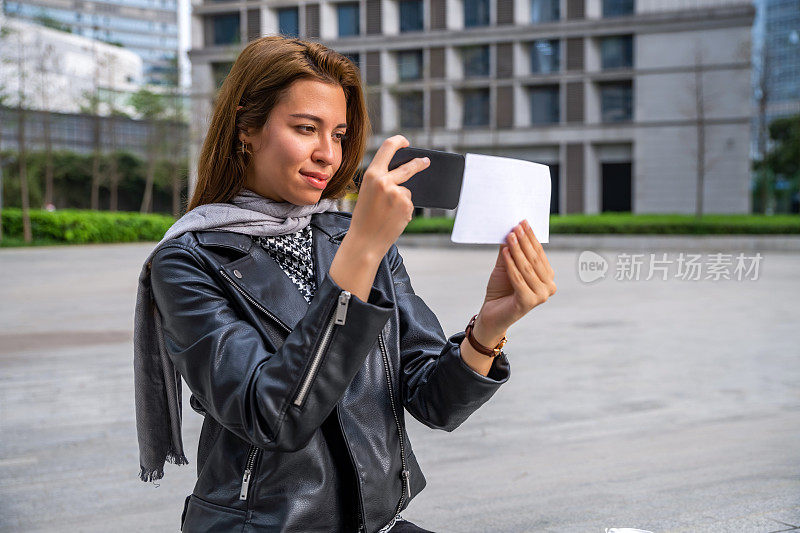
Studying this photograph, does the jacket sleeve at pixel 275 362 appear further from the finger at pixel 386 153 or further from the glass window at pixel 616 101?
the glass window at pixel 616 101

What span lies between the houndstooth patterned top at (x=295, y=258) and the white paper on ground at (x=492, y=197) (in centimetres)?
39

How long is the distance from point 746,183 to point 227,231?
38945 millimetres

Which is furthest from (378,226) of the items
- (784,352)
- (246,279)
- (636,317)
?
(636,317)

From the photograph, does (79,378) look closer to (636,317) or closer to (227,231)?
(227,231)

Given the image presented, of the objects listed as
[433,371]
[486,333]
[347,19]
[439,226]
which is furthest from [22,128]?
[486,333]

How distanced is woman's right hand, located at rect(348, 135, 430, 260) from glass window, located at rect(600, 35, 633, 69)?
130 ft

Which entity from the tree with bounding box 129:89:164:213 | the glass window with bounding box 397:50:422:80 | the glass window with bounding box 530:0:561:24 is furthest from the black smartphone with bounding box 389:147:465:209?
the glass window with bounding box 397:50:422:80

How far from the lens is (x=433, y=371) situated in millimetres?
1626

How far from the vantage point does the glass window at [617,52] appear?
38.7 meters

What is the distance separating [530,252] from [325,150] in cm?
42

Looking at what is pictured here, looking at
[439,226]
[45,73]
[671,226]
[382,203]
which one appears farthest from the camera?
[45,73]

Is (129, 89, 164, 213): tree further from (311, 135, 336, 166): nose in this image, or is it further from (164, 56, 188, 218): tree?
(311, 135, 336, 166): nose

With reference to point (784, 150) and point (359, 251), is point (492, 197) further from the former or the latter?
point (784, 150)

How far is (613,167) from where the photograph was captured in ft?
130
